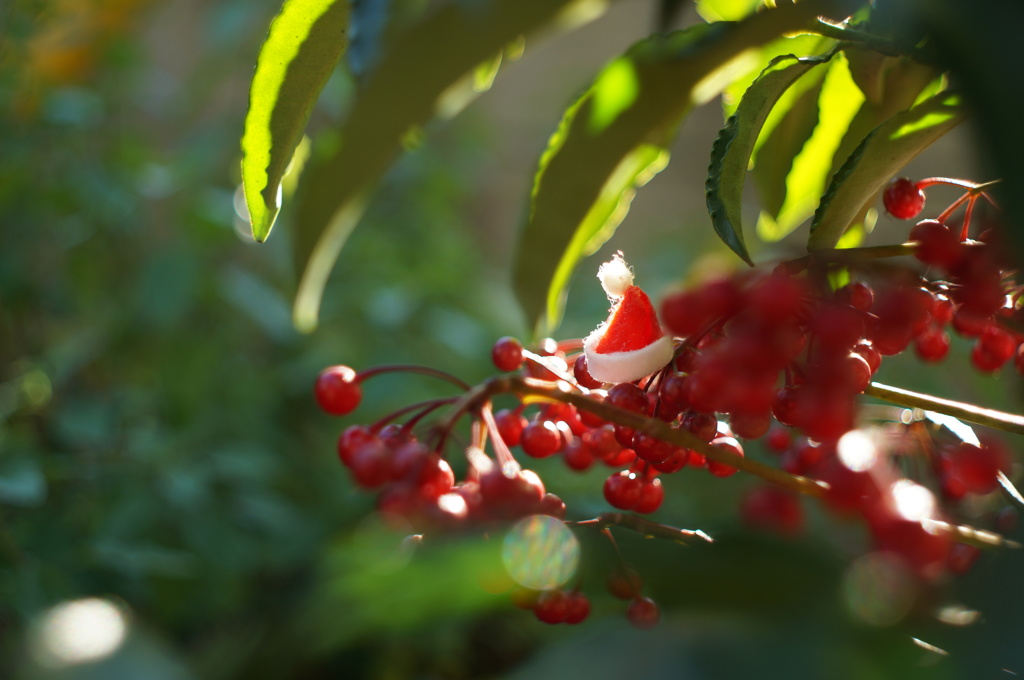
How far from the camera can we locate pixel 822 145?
14.3 inches

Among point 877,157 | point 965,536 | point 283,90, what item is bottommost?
point 965,536

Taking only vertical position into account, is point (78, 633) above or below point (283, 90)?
below

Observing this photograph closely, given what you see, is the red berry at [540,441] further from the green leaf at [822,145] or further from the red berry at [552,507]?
the green leaf at [822,145]

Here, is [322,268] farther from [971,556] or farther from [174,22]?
[174,22]

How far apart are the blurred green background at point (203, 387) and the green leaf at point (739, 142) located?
0.39 metres

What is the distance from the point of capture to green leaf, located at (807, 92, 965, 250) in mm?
256

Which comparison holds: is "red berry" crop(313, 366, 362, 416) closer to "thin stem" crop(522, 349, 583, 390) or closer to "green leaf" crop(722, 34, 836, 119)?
"thin stem" crop(522, 349, 583, 390)

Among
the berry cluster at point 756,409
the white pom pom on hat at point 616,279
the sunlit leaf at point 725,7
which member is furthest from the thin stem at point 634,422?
the sunlit leaf at point 725,7

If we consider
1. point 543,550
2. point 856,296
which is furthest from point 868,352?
point 543,550

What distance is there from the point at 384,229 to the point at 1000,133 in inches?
65.3

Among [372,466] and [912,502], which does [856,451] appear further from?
[372,466]

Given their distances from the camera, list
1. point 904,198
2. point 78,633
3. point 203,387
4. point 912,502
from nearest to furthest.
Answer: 1. point 912,502
2. point 904,198
3. point 78,633
4. point 203,387

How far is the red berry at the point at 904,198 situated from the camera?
0.99 feet

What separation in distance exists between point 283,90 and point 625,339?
5.9 inches
